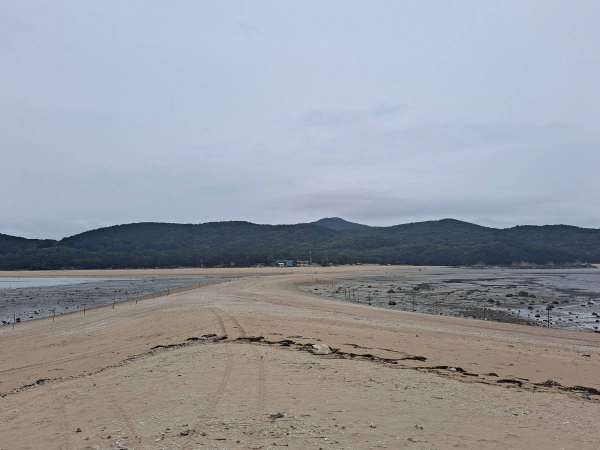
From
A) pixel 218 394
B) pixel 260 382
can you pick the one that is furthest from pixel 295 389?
pixel 218 394

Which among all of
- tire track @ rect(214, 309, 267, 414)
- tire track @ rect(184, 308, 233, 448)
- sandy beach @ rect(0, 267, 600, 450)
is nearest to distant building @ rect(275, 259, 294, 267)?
sandy beach @ rect(0, 267, 600, 450)

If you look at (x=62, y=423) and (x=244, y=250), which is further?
(x=244, y=250)

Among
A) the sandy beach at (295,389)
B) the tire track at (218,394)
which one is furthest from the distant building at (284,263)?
the tire track at (218,394)

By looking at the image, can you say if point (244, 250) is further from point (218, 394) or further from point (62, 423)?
point (62, 423)

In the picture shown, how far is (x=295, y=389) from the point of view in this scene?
338 inches

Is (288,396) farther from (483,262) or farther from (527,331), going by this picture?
(483,262)

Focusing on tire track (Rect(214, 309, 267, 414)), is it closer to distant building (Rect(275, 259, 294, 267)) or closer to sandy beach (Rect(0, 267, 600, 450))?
sandy beach (Rect(0, 267, 600, 450))

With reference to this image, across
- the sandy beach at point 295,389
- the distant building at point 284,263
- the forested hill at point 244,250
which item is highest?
the forested hill at point 244,250

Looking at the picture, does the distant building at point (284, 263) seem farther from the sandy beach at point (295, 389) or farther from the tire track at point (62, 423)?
the tire track at point (62, 423)

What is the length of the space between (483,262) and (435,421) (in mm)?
140765

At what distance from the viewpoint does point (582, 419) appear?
7438mm

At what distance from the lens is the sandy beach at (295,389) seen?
638cm

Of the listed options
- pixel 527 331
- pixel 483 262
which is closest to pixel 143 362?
pixel 527 331

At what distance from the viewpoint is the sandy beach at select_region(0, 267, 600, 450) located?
638 cm
